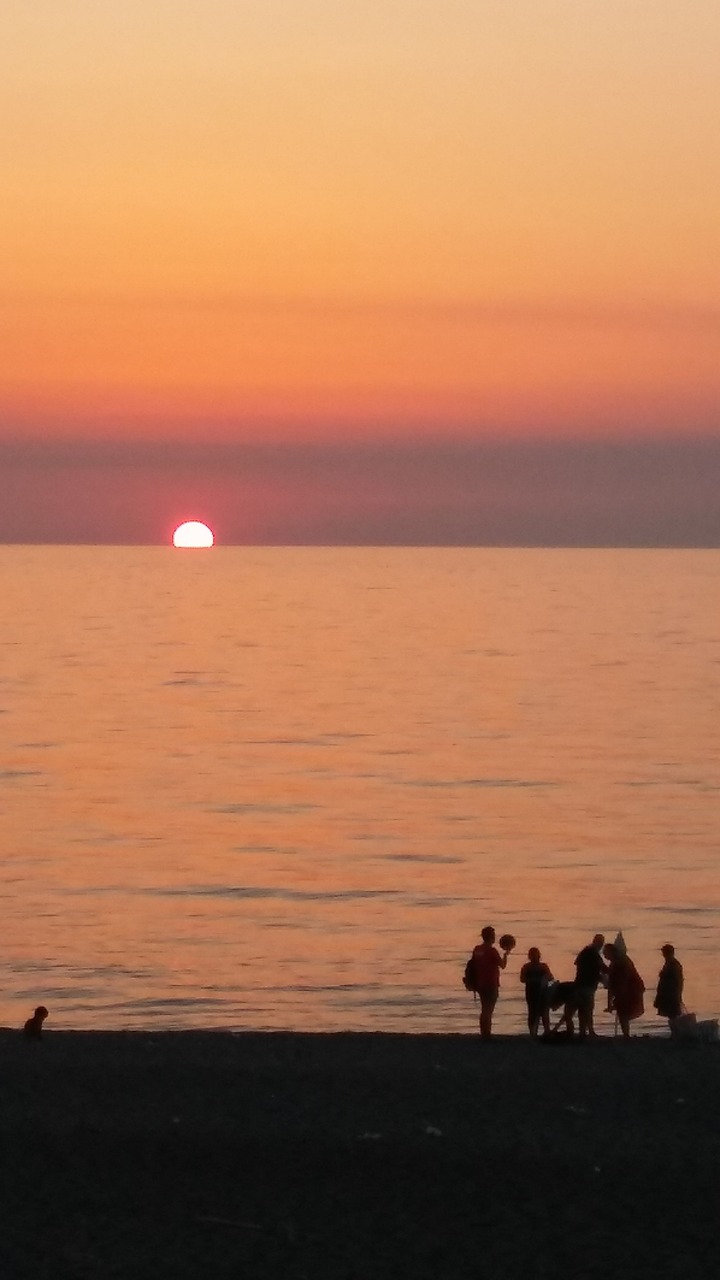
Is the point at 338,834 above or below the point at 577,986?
above

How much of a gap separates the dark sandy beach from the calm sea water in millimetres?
8571

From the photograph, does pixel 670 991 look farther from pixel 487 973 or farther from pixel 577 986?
pixel 487 973

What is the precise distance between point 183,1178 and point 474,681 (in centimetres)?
9174

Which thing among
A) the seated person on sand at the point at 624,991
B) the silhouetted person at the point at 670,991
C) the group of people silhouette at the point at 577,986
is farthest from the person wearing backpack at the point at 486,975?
the silhouetted person at the point at 670,991

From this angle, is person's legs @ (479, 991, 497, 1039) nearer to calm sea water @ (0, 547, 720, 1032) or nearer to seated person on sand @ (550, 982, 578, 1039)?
seated person on sand @ (550, 982, 578, 1039)

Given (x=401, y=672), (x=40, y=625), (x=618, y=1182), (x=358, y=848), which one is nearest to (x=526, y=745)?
(x=358, y=848)

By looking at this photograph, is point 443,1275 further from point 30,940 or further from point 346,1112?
point 30,940

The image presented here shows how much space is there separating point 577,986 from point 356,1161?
7.07 meters

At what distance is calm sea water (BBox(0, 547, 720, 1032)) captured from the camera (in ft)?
111

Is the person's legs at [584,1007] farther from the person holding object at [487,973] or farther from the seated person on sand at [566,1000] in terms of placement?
the person holding object at [487,973]

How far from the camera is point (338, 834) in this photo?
170ft

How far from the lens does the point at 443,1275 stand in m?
14.6

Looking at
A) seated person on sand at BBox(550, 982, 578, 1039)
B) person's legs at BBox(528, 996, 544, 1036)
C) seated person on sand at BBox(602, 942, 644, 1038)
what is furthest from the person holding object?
seated person on sand at BBox(602, 942, 644, 1038)

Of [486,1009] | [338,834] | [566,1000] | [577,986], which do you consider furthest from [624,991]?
[338,834]
